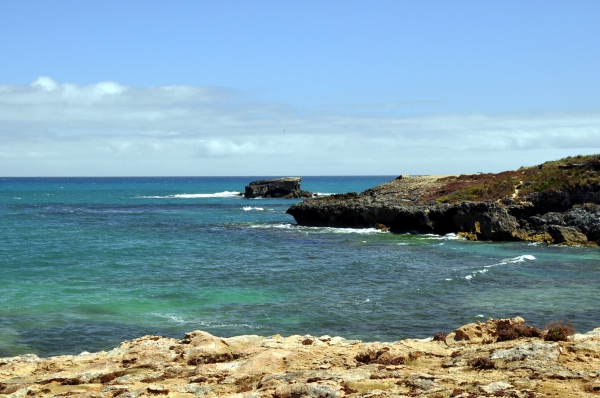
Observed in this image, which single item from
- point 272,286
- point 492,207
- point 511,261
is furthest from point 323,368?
point 492,207

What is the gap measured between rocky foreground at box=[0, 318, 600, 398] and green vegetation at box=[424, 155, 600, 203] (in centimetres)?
4326

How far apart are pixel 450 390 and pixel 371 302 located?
16.8 metres

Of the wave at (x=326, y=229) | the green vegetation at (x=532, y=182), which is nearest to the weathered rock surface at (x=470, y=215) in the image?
the green vegetation at (x=532, y=182)

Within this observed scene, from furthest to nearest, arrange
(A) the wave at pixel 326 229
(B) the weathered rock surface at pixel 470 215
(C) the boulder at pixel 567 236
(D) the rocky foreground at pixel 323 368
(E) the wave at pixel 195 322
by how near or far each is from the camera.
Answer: (A) the wave at pixel 326 229
(B) the weathered rock surface at pixel 470 215
(C) the boulder at pixel 567 236
(E) the wave at pixel 195 322
(D) the rocky foreground at pixel 323 368

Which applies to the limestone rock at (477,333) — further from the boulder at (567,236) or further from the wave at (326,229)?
the wave at (326,229)

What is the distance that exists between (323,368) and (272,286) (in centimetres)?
1907

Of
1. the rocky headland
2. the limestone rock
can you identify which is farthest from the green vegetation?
the limestone rock

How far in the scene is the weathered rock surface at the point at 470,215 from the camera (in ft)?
172

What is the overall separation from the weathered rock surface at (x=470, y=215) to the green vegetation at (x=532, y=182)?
128 cm

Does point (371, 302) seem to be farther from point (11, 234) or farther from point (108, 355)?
point (11, 234)

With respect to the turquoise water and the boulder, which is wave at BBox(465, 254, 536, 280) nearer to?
the turquoise water

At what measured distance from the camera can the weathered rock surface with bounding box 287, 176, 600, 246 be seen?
172ft

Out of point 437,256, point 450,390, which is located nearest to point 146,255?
point 437,256

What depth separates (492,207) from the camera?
55875 mm
